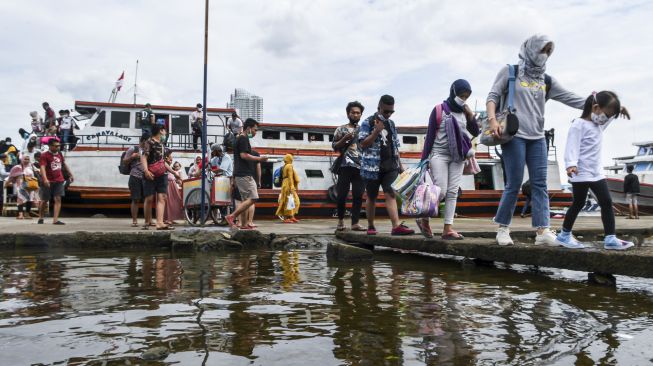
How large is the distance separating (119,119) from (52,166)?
25.9 ft

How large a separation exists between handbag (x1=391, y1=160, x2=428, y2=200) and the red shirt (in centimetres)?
656

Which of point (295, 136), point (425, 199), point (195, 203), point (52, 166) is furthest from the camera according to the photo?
point (295, 136)

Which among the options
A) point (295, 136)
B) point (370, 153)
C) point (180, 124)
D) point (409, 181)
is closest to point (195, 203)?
point (370, 153)

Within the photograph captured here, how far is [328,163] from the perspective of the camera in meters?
16.2

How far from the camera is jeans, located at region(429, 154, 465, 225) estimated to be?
18.2 feet

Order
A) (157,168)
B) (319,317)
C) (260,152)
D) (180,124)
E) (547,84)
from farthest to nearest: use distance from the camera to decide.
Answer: (180,124)
(260,152)
(157,168)
(547,84)
(319,317)

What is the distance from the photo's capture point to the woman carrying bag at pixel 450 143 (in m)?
5.48

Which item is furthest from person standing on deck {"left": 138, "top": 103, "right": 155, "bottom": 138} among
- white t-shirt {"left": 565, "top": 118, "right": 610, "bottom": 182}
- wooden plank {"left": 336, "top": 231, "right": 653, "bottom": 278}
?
white t-shirt {"left": 565, "top": 118, "right": 610, "bottom": 182}

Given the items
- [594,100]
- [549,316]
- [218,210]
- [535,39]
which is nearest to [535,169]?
[594,100]

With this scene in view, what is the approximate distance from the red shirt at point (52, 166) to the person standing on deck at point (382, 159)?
230 inches

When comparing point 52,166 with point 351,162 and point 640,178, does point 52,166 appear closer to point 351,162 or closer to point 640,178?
point 351,162

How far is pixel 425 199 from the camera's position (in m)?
5.39

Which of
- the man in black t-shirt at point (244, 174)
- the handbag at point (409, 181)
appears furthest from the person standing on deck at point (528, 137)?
the man in black t-shirt at point (244, 174)

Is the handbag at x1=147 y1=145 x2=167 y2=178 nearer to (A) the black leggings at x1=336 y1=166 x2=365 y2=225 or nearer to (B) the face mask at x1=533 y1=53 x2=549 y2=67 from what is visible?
(A) the black leggings at x1=336 y1=166 x2=365 y2=225
